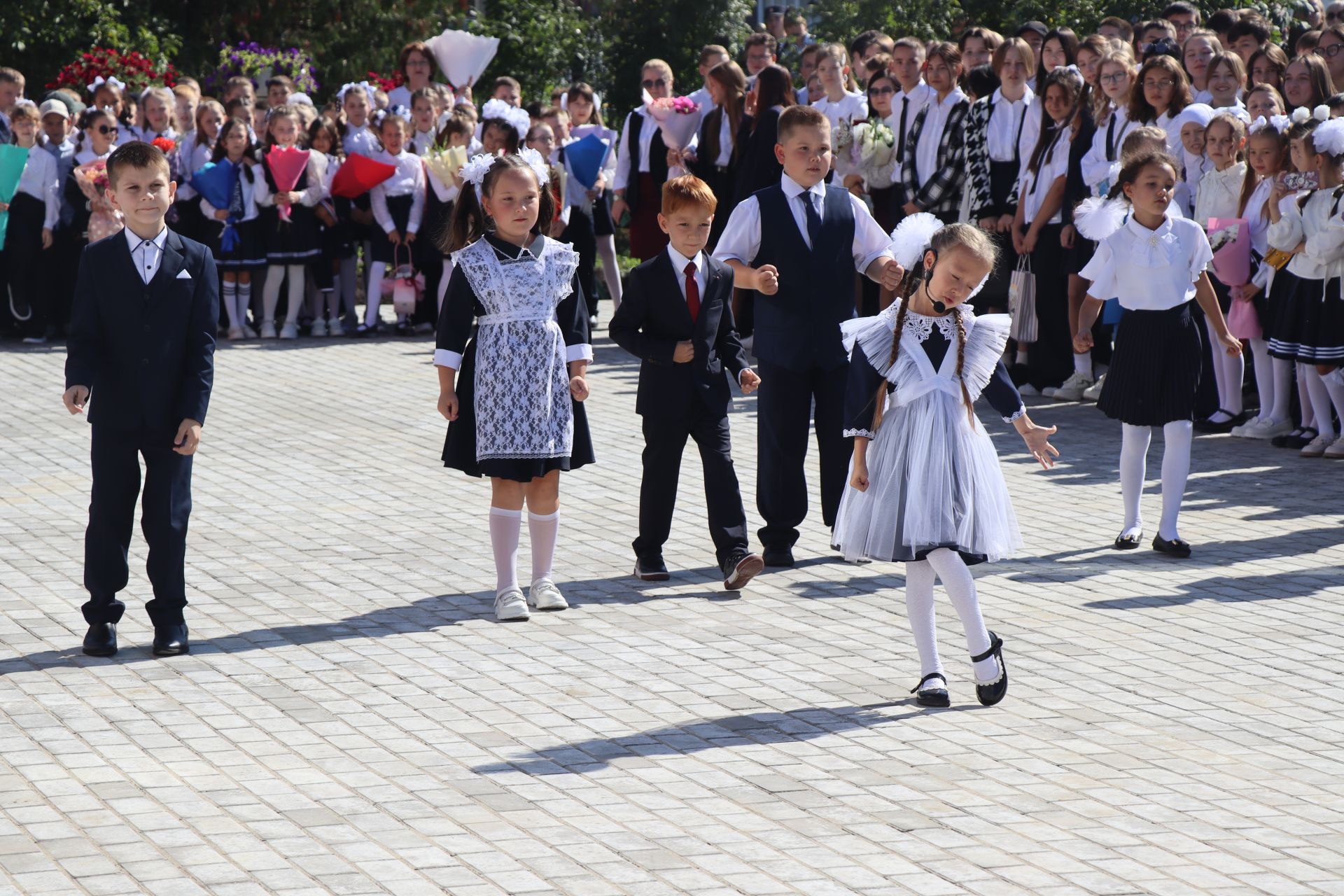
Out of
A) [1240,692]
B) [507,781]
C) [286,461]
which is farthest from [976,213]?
[507,781]

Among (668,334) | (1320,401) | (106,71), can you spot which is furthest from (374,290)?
(668,334)

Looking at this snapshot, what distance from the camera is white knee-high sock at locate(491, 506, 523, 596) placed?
23.7ft

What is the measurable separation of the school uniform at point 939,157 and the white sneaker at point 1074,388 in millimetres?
1460

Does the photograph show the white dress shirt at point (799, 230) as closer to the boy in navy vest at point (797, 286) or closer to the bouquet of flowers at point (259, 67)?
the boy in navy vest at point (797, 286)

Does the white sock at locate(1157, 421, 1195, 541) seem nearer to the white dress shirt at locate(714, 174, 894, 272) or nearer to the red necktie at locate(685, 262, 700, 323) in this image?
the white dress shirt at locate(714, 174, 894, 272)

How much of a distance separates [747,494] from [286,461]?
278cm

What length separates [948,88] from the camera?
1317 centimetres

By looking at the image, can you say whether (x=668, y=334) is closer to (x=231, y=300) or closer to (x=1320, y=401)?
(x=1320, y=401)

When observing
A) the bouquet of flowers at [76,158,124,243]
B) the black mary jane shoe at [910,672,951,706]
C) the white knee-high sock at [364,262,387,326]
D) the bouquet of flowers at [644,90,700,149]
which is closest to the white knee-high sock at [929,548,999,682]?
the black mary jane shoe at [910,672,951,706]

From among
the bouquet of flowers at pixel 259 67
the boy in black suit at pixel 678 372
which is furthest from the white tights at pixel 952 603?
the bouquet of flowers at pixel 259 67

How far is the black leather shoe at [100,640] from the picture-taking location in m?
6.55

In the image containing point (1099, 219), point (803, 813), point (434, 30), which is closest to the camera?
point (803, 813)

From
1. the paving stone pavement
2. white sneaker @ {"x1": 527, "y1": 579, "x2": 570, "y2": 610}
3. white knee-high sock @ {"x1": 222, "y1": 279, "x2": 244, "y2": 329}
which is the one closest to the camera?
the paving stone pavement

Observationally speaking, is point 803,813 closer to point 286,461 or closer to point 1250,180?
point 286,461
